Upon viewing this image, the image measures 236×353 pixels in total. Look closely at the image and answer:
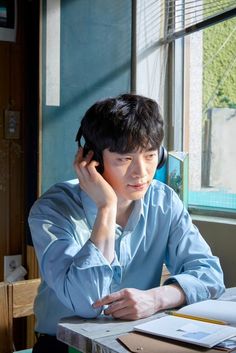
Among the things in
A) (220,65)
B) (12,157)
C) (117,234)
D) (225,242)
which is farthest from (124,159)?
(220,65)

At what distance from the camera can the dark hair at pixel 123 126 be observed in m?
1.37

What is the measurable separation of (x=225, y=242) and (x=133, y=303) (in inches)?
47.2

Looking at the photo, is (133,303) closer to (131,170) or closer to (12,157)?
(131,170)

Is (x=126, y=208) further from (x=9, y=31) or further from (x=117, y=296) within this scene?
(x=9, y=31)

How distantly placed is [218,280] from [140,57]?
1.61 m

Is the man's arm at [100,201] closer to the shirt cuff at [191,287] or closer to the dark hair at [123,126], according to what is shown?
the dark hair at [123,126]

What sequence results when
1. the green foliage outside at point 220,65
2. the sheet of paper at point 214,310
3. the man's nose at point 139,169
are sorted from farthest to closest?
1. the green foliage outside at point 220,65
2. the man's nose at point 139,169
3. the sheet of paper at point 214,310

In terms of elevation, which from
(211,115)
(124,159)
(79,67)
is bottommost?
(124,159)

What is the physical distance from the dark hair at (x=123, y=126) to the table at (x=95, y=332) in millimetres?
452

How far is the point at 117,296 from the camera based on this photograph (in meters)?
1.17

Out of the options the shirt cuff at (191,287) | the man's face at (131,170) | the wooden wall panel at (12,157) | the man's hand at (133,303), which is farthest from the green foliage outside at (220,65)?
the man's hand at (133,303)

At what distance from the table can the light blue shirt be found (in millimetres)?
44

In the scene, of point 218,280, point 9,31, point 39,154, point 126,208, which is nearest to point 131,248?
point 126,208

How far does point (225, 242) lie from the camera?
2.28 m
